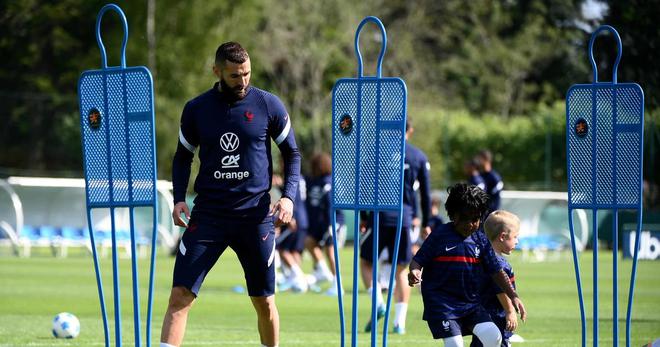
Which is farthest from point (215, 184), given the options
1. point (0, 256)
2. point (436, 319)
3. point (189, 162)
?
point (0, 256)

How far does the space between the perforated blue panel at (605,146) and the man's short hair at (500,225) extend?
47 cm

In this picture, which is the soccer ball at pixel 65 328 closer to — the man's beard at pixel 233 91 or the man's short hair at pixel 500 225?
the man's beard at pixel 233 91

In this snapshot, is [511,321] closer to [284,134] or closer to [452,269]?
[452,269]

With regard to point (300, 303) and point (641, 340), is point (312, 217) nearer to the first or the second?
point (300, 303)

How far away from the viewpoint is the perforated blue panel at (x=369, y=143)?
24.4 feet

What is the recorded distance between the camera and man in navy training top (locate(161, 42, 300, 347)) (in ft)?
24.8

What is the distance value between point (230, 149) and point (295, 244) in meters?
12.3

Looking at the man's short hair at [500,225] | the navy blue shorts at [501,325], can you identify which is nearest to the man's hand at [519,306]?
the navy blue shorts at [501,325]

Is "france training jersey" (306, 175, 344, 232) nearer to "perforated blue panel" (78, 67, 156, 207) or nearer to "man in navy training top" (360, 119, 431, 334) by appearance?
"man in navy training top" (360, 119, 431, 334)

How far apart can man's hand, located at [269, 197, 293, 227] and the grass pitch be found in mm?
3753

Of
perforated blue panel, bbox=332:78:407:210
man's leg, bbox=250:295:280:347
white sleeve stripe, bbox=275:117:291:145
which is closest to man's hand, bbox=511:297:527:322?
perforated blue panel, bbox=332:78:407:210

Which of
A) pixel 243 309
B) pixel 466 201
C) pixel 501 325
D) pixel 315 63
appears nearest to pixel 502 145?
pixel 315 63

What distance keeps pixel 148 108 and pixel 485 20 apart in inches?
2013

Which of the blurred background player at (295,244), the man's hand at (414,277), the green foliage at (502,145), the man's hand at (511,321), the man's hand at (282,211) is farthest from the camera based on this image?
the green foliage at (502,145)
